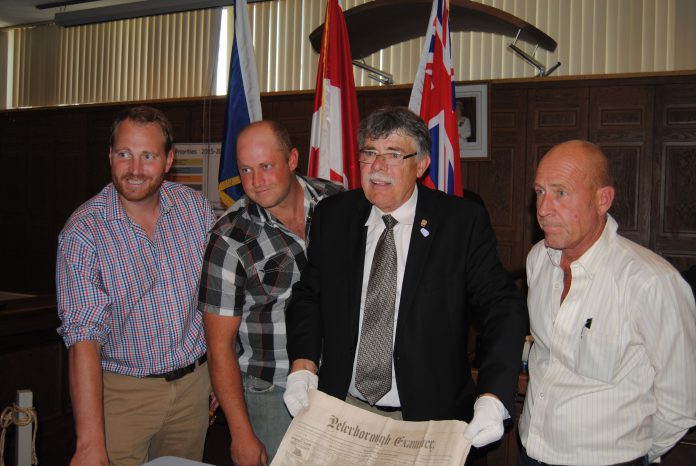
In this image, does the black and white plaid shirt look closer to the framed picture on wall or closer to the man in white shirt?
the man in white shirt

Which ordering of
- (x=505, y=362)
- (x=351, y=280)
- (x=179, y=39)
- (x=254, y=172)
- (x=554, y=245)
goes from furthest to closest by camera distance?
(x=179, y=39)
(x=254, y=172)
(x=351, y=280)
(x=554, y=245)
(x=505, y=362)

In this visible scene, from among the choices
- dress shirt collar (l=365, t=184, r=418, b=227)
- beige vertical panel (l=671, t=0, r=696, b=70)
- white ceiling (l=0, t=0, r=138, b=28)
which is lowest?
dress shirt collar (l=365, t=184, r=418, b=227)

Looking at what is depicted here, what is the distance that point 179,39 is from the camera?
24.6ft

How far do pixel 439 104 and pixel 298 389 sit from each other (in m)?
2.39

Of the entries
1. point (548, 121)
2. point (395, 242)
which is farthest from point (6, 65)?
point (395, 242)

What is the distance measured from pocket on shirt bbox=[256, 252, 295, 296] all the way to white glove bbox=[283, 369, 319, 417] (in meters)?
0.40

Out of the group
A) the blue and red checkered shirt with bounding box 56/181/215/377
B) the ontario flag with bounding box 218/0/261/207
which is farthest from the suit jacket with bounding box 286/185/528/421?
the ontario flag with bounding box 218/0/261/207

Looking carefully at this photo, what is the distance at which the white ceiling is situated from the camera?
24.7 ft

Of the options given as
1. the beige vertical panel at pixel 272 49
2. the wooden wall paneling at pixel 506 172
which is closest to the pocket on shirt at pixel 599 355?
the wooden wall paneling at pixel 506 172

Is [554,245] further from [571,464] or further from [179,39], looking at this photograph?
[179,39]

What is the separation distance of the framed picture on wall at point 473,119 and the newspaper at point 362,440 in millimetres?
4599

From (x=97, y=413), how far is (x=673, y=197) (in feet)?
16.1

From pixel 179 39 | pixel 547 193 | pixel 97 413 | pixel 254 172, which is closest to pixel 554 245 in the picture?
pixel 547 193

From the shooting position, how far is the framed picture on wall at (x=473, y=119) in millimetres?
5621
